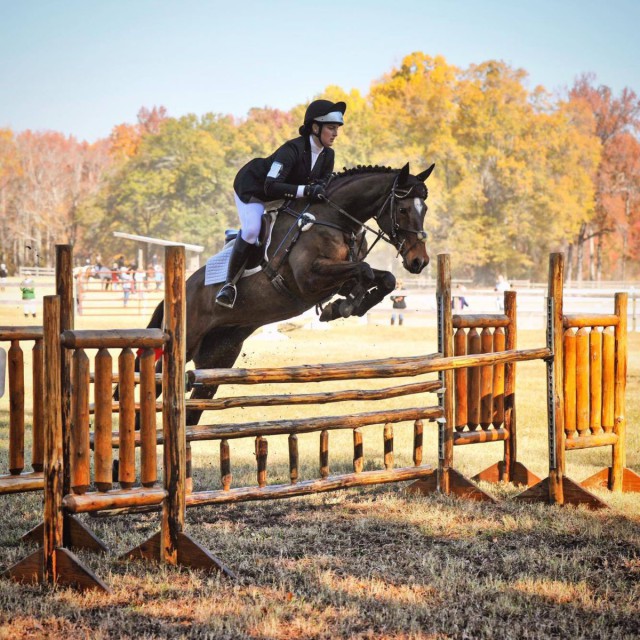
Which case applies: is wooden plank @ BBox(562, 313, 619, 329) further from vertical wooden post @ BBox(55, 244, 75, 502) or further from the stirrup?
vertical wooden post @ BBox(55, 244, 75, 502)

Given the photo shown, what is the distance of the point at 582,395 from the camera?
6086 millimetres

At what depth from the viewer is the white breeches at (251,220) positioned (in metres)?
6.82

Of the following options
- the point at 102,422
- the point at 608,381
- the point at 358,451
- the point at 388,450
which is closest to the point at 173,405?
the point at 102,422

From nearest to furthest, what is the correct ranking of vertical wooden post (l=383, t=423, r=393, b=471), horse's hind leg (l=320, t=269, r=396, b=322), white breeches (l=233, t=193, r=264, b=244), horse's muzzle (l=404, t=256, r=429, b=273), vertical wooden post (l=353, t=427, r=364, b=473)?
vertical wooden post (l=353, t=427, r=364, b=473), vertical wooden post (l=383, t=423, r=393, b=471), horse's muzzle (l=404, t=256, r=429, b=273), horse's hind leg (l=320, t=269, r=396, b=322), white breeches (l=233, t=193, r=264, b=244)

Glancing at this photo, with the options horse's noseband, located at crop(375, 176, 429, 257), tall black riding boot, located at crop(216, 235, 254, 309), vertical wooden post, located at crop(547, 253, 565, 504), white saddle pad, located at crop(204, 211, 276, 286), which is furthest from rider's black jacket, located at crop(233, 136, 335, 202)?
vertical wooden post, located at crop(547, 253, 565, 504)

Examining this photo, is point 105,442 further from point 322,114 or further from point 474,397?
point 322,114

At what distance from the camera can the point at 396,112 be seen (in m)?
54.7

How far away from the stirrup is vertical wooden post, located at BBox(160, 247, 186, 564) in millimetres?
2423

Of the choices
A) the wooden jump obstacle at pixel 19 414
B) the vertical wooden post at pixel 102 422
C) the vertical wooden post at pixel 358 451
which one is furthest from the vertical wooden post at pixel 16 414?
the vertical wooden post at pixel 358 451

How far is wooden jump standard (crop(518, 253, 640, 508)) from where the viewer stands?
5.83 metres

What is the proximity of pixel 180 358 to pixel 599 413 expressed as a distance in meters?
3.19

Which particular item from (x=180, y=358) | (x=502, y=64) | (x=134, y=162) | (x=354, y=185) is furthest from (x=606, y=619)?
(x=134, y=162)

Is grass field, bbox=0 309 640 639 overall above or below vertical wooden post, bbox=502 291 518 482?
below

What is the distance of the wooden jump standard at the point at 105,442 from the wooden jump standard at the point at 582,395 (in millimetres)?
2563
